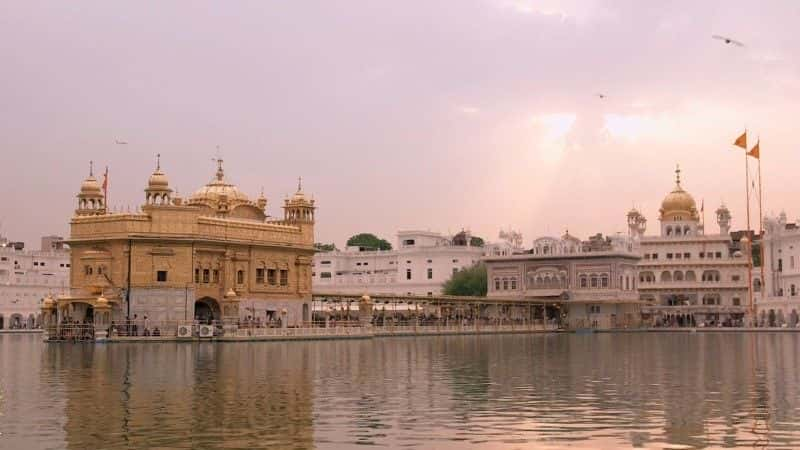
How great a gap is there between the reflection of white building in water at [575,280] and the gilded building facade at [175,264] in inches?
1512

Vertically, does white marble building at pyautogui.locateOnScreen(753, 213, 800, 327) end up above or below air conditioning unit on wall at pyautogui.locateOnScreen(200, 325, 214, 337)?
above

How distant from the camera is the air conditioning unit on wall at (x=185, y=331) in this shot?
58406 mm

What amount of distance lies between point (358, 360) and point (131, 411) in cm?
1919

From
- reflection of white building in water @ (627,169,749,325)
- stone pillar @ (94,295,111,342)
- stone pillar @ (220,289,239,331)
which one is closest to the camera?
stone pillar @ (94,295,111,342)

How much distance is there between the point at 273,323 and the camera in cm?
6881

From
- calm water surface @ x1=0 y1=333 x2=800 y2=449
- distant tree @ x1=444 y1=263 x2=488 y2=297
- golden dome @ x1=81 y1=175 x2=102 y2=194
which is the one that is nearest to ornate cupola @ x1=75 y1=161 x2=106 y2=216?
golden dome @ x1=81 y1=175 x2=102 y2=194

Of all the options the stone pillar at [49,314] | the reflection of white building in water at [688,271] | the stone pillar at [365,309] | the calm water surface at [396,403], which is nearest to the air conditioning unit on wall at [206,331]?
the stone pillar at [49,314]

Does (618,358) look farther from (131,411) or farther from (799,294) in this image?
(799,294)

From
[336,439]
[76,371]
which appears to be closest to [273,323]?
[76,371]

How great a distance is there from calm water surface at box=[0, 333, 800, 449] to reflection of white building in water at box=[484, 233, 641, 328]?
210 ft

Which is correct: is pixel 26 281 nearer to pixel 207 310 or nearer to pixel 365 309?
pixel 365 309

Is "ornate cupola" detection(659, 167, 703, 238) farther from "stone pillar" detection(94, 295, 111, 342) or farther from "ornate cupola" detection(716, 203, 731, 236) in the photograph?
"stone pillar" detection(94, 295, 111, 342)

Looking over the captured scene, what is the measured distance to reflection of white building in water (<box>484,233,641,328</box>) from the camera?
337ft

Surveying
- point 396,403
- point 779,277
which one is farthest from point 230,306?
point 779,277
